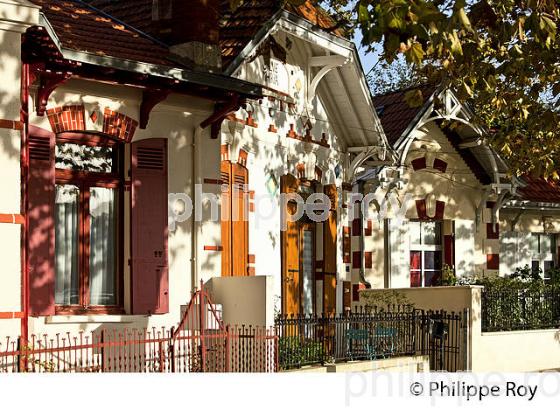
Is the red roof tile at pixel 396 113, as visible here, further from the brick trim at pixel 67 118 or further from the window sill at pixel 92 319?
the brick trim at pixel 67 118

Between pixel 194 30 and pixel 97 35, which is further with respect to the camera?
pixel 194 30

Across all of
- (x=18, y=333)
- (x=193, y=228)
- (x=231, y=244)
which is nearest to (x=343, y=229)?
(x=231, y=244)

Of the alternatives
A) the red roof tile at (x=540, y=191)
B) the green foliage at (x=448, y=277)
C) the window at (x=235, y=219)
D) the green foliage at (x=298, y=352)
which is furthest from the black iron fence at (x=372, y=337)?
the red roof tile at (x=540, y=191)

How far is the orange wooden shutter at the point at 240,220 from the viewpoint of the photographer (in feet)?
57.4

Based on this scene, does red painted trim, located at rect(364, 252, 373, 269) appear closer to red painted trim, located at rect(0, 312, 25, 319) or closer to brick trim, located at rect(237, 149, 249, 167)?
brick trim, located at rect(237, 149, 249, 167)

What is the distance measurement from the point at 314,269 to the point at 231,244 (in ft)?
11.6

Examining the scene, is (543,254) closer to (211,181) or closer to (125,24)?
(211,181)

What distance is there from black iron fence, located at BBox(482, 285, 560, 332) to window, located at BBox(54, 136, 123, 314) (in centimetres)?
863

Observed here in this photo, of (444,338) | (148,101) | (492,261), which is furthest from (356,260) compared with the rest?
(148,101)

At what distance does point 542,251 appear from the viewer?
28234 millimetres

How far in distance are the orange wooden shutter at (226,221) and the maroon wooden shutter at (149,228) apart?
1.79 metres

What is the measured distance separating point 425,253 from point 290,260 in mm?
6171

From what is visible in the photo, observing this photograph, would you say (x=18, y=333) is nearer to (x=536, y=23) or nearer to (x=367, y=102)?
(x=536, y=23)

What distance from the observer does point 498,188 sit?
2519cm
